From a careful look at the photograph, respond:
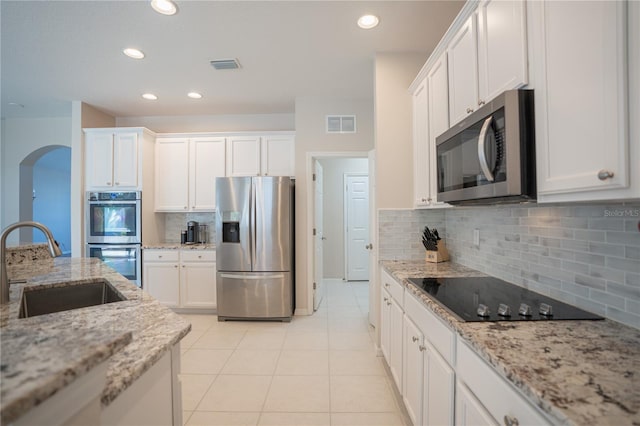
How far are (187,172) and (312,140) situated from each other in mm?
1793

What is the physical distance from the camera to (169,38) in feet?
8.16

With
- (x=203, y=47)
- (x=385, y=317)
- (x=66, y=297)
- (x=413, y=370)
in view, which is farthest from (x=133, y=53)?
(x=413, y=370)

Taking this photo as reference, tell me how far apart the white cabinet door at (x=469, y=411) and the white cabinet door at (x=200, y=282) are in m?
3.32

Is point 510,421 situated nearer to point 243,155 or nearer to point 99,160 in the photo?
point 243,155

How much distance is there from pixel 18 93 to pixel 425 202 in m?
4.74

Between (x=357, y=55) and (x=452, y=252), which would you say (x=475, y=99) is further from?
(x=357, y=55)

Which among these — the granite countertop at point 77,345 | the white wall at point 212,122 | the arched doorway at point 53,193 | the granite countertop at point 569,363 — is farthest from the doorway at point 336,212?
the arched doorway at point 53,193

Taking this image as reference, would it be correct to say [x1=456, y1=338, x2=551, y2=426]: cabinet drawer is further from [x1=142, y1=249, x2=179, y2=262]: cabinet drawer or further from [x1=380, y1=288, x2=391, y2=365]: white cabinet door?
[x1=142, y1=249, x2=179, y2=262]: cabinet drawer

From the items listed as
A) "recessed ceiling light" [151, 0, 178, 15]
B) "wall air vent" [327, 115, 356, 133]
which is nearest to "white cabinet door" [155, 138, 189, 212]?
"wall air vent" [327, 115, 356, 133]

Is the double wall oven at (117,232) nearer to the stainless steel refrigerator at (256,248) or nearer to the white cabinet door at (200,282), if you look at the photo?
the white cabinet door at (200,282)

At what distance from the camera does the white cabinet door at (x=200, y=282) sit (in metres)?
3.84

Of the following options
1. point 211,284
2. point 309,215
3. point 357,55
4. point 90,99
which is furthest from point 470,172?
point 90,99

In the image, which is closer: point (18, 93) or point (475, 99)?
point (475, 99)

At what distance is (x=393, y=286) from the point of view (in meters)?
2.11
